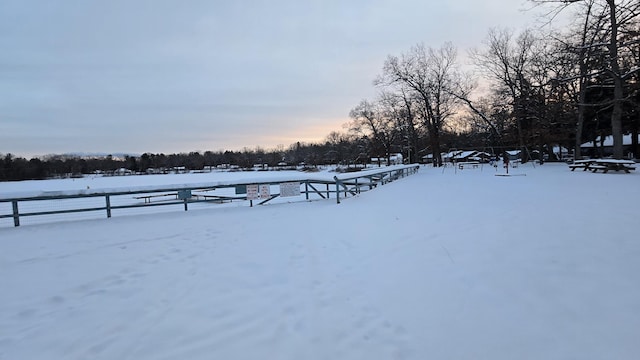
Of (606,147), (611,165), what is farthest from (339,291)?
(606,147)

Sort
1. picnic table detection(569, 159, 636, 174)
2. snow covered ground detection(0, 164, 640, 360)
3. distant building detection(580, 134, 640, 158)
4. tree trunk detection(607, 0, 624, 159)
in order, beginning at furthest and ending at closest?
distant building detection(580, 134, 640, 158) < tree trunk detection(607, 0, 624, 159) < picnic table detection(569, 159, 636, 174) < snow covered ground detection(0, 164, 640, 360)

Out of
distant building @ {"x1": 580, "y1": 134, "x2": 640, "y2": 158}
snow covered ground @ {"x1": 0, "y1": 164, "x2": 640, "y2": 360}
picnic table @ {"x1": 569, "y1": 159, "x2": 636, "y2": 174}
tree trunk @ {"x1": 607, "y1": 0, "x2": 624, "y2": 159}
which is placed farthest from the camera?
distant building @ {"x1": 580, "y1": 134, "x2": 640, "y2": 158}

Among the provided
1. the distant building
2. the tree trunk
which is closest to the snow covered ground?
the tree trunk

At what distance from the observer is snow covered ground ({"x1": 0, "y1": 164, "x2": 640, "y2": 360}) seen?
2783 millimetres

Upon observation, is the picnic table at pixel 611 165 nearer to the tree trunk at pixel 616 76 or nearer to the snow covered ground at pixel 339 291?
the tree trunk at pixel 616 76

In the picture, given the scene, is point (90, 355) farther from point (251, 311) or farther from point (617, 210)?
point (617, 210)

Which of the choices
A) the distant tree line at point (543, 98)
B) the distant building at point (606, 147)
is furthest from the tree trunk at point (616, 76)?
the distant building at point (606, 147)

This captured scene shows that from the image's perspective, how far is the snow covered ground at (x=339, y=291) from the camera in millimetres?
2783

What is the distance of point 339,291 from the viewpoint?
12.8ft

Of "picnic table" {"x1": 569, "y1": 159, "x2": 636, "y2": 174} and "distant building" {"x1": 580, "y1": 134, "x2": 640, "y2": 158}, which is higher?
"distant building" {"x1": 580, "y1": 134, "x2": 640, "y2": 158}

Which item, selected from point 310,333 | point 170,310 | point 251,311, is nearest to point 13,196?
point 170,310

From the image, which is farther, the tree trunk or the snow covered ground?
the tree trunk

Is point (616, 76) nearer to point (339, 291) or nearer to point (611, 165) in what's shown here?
point (611, 165)

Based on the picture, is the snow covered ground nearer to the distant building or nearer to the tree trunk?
the tree trunk
